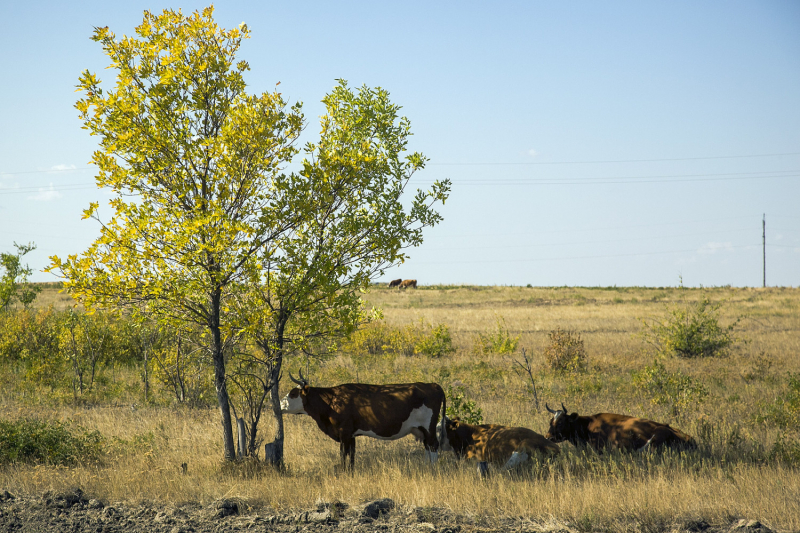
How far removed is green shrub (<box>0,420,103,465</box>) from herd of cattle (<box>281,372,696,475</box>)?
3528mm

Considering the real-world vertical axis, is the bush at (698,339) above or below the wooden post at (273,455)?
above

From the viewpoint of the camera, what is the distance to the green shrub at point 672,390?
1245 cm

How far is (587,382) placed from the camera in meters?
15.9

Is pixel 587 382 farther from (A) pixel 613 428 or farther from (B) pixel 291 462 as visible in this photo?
(B) pixel 291 462

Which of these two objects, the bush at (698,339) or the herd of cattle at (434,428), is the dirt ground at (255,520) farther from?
the bush at (698,339)

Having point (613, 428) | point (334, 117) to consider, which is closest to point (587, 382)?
point (613, 428)

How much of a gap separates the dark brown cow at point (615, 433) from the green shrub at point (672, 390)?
2989 mm

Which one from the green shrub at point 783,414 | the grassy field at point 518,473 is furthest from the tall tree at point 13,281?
the green shrub at point 783,414

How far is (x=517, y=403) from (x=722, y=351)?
11.5m

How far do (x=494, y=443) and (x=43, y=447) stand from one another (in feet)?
24.9

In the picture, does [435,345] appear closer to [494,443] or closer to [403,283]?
[494,443]

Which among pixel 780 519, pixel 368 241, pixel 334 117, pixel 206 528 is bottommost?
pixel 206 528

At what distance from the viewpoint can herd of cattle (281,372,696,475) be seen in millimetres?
9320

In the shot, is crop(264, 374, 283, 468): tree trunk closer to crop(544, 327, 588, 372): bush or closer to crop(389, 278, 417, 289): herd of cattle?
crop(544, 327, 588, 372): bush
